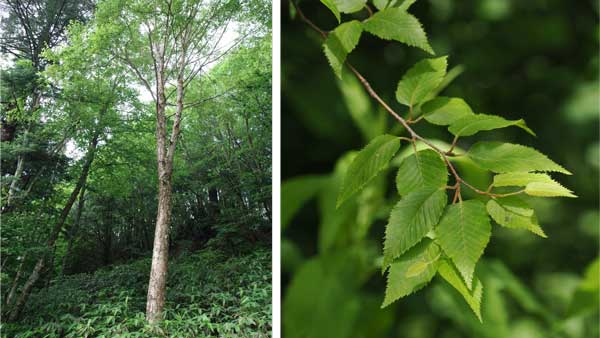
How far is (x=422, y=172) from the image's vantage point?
0.69 meters

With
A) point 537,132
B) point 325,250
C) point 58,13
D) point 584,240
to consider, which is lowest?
point 584,240

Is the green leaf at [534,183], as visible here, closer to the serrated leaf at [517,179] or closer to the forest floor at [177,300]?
the serrated leaf at [517,179]

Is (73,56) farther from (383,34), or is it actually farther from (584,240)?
(584,240)

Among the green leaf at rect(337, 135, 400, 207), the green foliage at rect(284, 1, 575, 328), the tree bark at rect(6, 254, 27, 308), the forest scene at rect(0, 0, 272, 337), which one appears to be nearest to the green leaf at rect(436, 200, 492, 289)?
the green foliage at rect(284, 1, 575, 328)

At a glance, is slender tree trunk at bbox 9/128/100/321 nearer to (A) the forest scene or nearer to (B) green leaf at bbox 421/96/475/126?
(A) the forest scene

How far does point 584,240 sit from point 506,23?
0.46 meters

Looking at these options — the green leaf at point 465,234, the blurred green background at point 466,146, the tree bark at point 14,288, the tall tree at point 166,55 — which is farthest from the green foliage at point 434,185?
the tree bark at point 14,288

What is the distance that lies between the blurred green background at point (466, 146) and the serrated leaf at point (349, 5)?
162 millimetres

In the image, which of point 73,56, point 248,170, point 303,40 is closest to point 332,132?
point 303,40

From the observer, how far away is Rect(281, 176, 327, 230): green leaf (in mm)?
847

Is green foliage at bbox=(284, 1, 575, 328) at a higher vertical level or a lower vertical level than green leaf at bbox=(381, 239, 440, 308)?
higher

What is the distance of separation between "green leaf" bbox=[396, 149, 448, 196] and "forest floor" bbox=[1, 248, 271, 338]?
33.1 inches

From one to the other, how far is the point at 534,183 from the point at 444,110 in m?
0.17

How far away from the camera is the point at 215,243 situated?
1.48m
